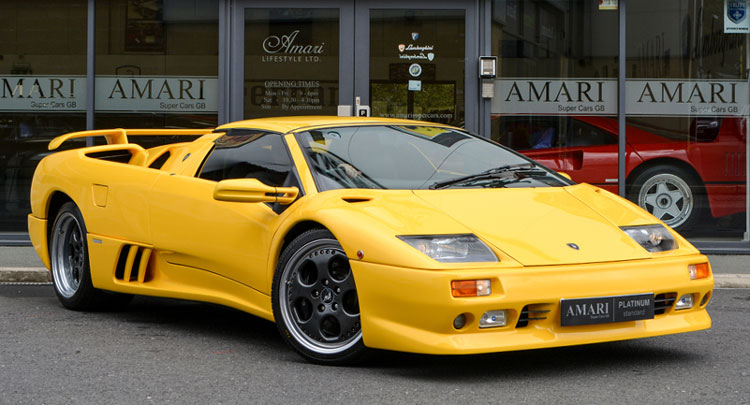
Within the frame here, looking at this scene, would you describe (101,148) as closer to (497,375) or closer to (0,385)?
(0,385)

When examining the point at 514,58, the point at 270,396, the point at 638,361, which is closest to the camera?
the point at 270,396

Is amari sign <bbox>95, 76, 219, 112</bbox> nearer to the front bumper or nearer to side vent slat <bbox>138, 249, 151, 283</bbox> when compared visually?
side vent slat <bbox>138, 249, 151, 283</bbox>

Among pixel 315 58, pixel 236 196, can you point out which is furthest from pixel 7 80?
pixel 236 196

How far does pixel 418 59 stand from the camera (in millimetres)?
10445

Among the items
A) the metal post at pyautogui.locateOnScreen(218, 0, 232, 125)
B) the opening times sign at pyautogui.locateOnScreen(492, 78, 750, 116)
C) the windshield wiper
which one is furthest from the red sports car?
the windshield wiper

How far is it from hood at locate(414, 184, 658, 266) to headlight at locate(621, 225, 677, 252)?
5 centimetres

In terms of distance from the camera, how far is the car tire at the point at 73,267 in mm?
6375

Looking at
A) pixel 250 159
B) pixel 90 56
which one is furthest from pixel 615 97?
pixel 250 159

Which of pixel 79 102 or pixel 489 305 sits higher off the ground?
pixel 79 102

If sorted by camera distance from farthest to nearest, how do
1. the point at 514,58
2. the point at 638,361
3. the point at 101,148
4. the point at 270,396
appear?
the point at 514,58, the point at 101,148, the point at 638,361, the point at 270,396

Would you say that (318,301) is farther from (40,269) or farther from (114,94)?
(114,94)

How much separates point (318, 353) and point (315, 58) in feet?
20.5

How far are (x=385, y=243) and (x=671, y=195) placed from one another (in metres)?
6.66

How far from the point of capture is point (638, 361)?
15.6 ft
